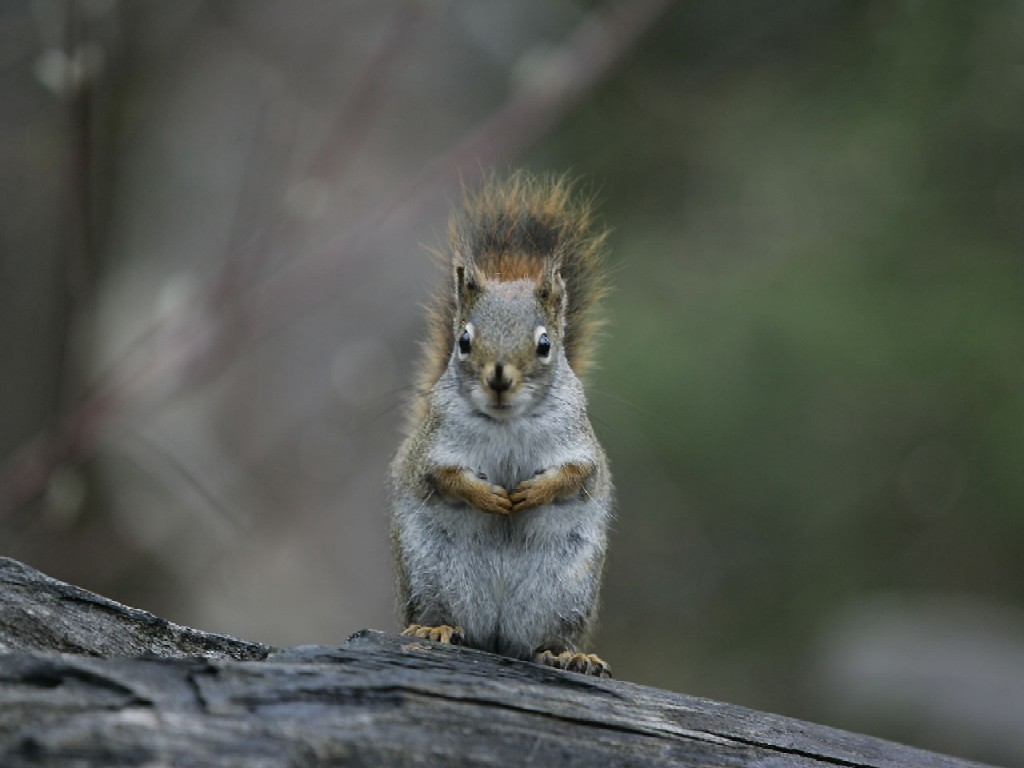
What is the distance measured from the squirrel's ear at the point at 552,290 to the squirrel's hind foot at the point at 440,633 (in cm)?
66

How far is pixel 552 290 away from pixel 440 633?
72 centimetres

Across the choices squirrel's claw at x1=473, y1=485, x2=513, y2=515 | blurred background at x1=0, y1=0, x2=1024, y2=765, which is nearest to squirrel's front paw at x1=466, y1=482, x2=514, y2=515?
squirrel's claw at x1=473, y1=485, x2=513, y2=515

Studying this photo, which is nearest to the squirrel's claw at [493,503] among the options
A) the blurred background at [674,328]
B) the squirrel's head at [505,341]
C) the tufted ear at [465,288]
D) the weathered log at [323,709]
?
the squirrel's head at [505,341]

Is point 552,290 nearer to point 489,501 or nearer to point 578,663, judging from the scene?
point 489,501

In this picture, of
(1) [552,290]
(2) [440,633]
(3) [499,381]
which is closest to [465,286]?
(1) [552,290]

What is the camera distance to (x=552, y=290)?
97.6 inches

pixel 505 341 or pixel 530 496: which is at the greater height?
pixel 505 341

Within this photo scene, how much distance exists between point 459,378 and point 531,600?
0.45 m

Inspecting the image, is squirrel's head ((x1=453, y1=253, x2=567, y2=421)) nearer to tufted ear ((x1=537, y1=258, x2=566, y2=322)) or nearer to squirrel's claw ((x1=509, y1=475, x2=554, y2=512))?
tufted ear ((x1=537, y1=258, x2=566, y2=322))

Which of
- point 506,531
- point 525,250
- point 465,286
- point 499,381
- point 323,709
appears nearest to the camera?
point 323,709

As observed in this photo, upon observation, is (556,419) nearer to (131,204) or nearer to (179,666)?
(179,666)

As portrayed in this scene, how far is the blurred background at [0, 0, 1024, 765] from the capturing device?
3.97m

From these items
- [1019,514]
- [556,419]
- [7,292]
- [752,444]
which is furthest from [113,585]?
[1019,514]

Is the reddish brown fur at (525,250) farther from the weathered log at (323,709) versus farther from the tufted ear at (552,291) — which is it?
the weathered log at (323,709)
